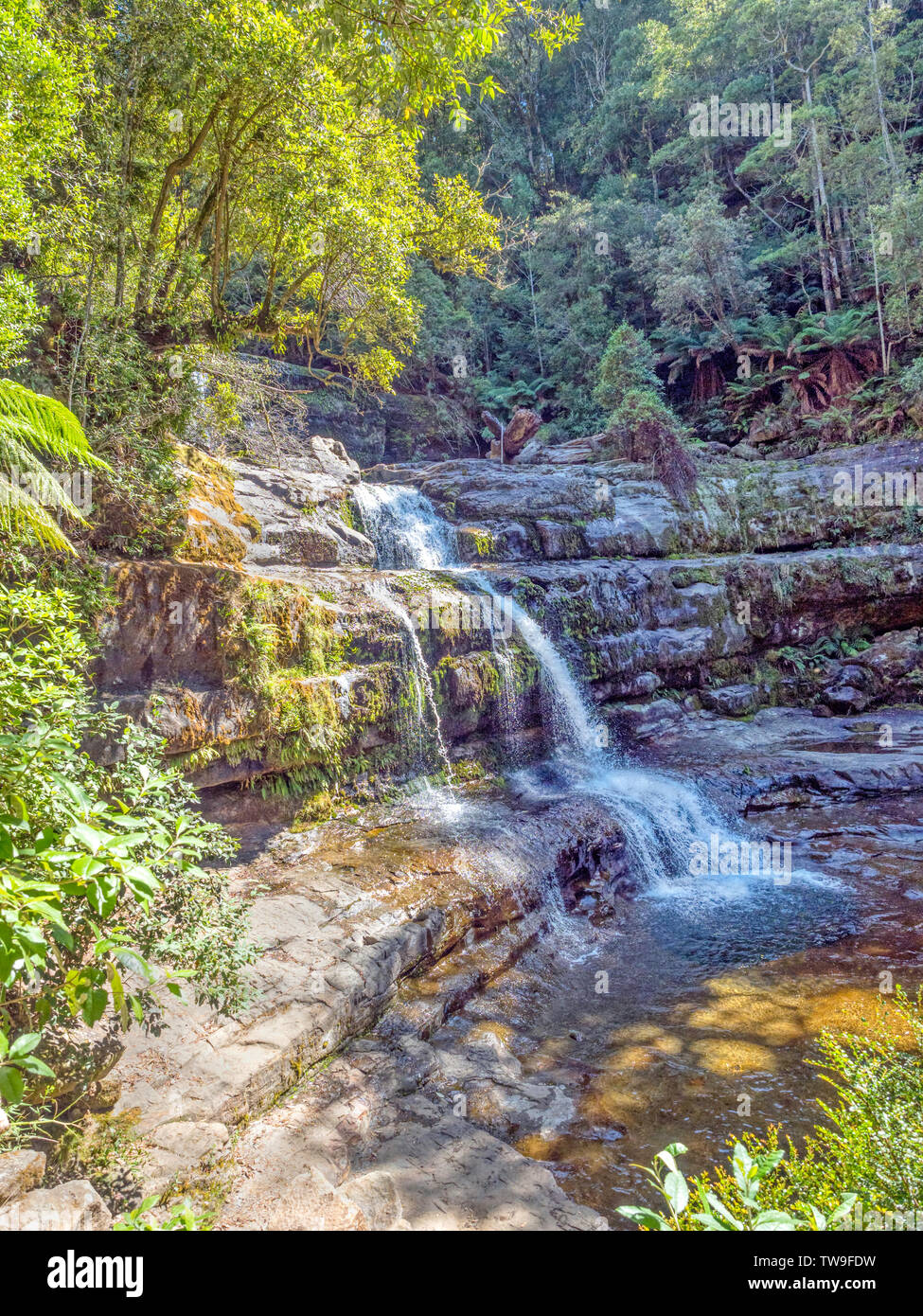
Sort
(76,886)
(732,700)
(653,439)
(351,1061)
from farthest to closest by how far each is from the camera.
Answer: (653,439)
(732,700)
(351,1061)
(76,886)

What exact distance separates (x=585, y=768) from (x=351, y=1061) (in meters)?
6.26

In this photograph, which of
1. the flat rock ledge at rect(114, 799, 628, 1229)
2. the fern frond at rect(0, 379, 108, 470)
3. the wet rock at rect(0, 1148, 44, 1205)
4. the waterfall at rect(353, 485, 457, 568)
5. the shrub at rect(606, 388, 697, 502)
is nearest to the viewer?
the wet rock at rect(0, 1148, 44, 1205)

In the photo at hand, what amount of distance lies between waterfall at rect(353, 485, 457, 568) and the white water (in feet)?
0.06


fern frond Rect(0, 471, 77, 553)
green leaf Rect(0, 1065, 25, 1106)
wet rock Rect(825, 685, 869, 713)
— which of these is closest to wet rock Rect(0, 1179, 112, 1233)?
green leaf Rect(0, 1065, 25, 1106)

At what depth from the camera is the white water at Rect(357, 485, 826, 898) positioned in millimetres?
7578

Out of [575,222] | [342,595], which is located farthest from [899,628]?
[575,222]

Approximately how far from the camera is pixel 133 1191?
8.94ft

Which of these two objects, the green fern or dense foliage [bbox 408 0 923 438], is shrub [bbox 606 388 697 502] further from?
the green fern

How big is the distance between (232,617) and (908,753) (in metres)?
9.90

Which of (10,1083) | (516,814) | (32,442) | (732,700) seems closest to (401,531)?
(516,814)

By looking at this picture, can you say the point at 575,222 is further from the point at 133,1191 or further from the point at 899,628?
the point at 133,1191

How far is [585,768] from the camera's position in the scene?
9.66m

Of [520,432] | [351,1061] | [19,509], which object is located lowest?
[351,1061]

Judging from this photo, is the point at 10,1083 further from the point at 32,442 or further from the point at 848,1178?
the point at 32,442
